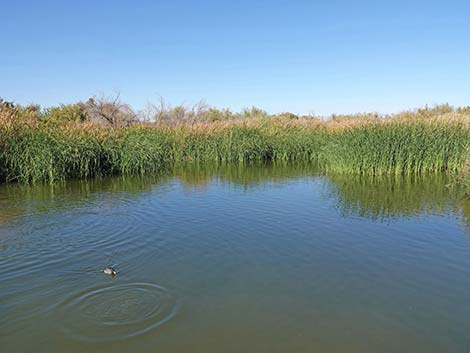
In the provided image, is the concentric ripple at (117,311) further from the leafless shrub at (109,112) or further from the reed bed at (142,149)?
the leafless shrub at (109,112)

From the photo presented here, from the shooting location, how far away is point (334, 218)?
A: 724 centimetres

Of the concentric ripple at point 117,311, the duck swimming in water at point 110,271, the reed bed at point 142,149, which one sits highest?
the reed bed at point 142,149

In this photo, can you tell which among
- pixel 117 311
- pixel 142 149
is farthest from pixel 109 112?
pixel 117 311

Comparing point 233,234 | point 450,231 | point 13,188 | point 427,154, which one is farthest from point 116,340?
point 427,154

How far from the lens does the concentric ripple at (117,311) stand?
11.1 ft

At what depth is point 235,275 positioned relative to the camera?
4625 millimetres

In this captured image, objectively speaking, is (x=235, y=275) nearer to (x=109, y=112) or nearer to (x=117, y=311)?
(x=117, y=311)

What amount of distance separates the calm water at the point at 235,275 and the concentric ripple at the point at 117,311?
1 centimetres

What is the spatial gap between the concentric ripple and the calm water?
14 millimetres

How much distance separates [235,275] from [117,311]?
1439 mm

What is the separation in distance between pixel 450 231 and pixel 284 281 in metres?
3.54

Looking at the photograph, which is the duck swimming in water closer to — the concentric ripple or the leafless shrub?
the concentric ripple

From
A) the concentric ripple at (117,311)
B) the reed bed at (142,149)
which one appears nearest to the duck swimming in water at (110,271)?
Answer: the concentric ripple at (117,311)

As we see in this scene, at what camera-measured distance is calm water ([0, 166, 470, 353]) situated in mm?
3367
